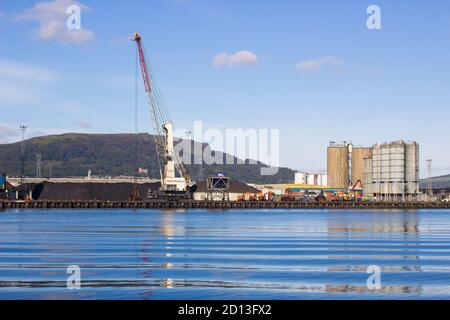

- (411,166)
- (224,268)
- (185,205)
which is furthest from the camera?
(411,166)

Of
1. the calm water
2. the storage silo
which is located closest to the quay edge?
the storage silo

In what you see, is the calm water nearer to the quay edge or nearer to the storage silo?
the quay edge

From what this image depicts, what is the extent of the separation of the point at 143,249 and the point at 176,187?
472ft

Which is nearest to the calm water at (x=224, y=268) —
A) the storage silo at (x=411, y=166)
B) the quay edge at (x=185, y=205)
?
the quay edge at (x=185, y=205)

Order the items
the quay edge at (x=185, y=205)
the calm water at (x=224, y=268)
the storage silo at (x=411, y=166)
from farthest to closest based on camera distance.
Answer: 1. the storage silo at (x=411, y=166)
2. the quay edge at (x=185, y=205)
3. the calm water at (x=224, y=268)

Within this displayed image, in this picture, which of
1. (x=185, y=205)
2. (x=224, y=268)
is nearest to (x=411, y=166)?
(x=185, y=205)

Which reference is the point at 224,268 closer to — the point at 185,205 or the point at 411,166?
the point at 185,205

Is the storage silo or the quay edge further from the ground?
the storage silo

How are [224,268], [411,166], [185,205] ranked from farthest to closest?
[411,166] < [185,205] < [224,268]

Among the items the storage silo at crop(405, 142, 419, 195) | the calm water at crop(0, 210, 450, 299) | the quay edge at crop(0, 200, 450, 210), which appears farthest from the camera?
the storage silo at crop(405, 142, 419, 195)

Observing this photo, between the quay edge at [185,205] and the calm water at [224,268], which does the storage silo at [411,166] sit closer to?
the quay edge at [185,205]

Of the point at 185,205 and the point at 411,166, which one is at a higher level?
the point at 411,166
